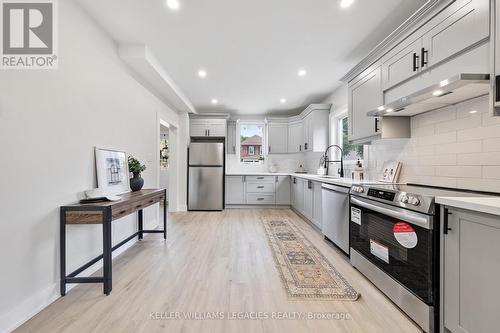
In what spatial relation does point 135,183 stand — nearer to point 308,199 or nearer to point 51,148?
point 51,148

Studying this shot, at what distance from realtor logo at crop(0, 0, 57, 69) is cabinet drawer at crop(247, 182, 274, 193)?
4.42m

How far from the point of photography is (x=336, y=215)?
9.35 ft

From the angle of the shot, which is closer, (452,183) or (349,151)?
(452,183)

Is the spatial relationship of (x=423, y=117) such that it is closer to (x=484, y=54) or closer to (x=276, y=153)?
(x=484, y=54)

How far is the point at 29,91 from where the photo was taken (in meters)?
1.65

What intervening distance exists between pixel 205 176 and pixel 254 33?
3583mm

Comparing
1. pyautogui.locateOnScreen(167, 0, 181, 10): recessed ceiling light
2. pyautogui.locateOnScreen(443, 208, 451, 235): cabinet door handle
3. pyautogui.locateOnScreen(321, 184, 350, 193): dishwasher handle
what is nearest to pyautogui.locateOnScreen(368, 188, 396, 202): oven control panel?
pyautogui.locateOnScreen(443, 208, 451, 235): cabinet door handle

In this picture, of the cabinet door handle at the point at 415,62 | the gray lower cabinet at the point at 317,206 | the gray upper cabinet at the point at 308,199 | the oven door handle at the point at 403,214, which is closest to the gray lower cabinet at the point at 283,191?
the gray upper cabinet at the point at 308,199

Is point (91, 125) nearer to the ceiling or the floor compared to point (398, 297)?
nearer to the ceiling

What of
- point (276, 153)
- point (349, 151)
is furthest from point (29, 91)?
point (276, 153)

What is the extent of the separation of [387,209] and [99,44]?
3255mm

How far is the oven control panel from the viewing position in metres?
1.77

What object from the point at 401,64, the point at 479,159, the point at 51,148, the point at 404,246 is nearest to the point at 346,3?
the point at 401,64

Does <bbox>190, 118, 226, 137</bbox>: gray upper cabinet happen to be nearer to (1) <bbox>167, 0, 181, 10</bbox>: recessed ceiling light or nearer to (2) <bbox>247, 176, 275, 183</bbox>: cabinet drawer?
(2) <bbox>247, 176, 275, 183</bbox>: cabinet drawer
